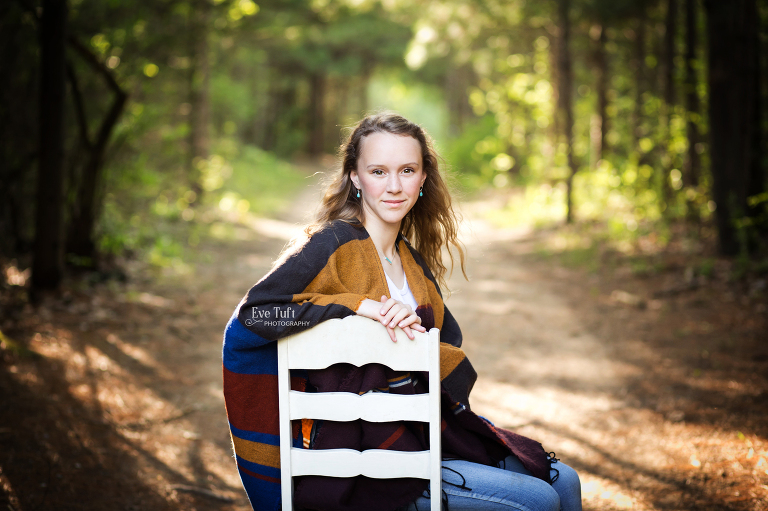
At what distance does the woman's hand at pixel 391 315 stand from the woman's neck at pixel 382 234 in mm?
421

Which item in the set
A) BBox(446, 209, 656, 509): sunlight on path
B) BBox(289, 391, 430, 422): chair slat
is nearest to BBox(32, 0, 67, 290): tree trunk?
BBox(446, 209, 656, 509): sunlight on path

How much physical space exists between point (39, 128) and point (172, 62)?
424 centimetres

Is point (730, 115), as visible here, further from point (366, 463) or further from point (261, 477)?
point (261, 477)

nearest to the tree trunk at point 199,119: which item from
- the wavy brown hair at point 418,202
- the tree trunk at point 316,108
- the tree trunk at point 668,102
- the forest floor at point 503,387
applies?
the forest floor at point 503,387

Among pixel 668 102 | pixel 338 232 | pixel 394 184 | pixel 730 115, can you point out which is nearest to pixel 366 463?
pixel 338 232

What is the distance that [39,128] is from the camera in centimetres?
556

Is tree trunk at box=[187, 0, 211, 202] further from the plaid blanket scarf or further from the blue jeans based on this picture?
the blue jeans

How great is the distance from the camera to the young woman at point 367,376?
1.80 meters

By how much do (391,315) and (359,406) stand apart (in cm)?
31

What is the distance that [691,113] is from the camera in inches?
354

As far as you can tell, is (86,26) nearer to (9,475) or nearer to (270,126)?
(9,475)

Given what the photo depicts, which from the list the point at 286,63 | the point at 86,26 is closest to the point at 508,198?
the point at 86,26

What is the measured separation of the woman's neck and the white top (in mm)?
122

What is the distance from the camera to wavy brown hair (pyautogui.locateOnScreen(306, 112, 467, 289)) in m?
2.19
